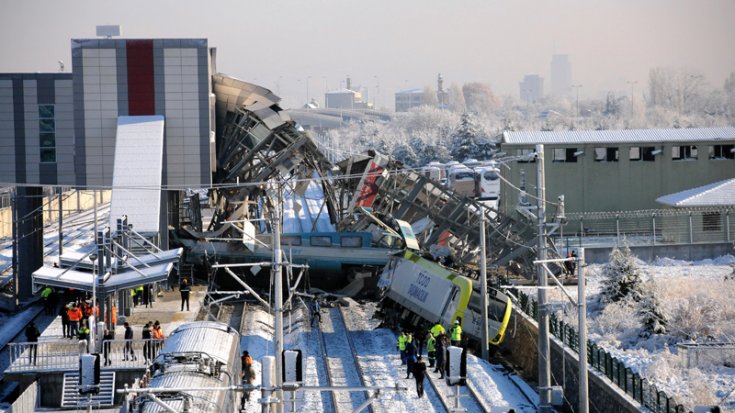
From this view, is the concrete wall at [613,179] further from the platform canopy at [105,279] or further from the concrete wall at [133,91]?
the platform canopy at [105,279]

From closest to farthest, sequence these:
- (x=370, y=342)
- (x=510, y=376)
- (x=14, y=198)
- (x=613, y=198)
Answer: (x=510, y=376) < (x=370, y=342) < (x=14, y=198) < (x=613, y=198)

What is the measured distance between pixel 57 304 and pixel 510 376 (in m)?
22.4

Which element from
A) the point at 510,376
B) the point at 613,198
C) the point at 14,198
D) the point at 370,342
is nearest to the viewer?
the point at 510,376

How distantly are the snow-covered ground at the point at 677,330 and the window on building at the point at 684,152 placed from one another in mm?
18418

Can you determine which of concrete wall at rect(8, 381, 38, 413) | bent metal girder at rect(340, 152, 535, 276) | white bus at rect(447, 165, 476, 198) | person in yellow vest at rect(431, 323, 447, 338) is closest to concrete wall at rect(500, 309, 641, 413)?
person in yellow vest at rect(431, 323, 447, 338)

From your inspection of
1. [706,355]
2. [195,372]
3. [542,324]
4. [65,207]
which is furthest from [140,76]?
[65,207]

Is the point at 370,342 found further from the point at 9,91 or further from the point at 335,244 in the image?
the point at 9,91

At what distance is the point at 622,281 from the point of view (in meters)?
43.1

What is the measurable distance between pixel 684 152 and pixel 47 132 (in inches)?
1494

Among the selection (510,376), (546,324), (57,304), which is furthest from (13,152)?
(546,324)

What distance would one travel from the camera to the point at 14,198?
47.5 m

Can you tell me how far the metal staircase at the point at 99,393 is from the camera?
31.8 meters

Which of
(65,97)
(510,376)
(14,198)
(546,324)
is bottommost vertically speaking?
(510,376)

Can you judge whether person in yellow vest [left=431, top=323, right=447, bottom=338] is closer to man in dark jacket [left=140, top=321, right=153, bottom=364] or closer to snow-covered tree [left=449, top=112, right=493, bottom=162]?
man in dark jacket [left=140, top=321, right=153, bottom=364]
